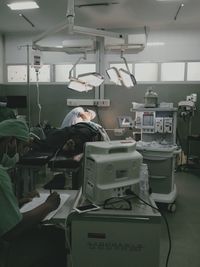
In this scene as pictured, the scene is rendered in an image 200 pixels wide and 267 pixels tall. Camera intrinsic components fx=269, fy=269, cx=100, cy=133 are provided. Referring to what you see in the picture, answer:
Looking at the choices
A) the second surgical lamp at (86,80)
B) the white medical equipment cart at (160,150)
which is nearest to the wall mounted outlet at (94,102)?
the second surgical lamp at (86,80)

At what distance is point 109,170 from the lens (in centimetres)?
151

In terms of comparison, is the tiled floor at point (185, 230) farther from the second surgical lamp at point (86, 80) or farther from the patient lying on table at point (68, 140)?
the second surgical lamp at point (86, 80)

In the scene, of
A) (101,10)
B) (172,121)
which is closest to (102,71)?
(101,10)

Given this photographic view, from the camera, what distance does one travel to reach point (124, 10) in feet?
15.3

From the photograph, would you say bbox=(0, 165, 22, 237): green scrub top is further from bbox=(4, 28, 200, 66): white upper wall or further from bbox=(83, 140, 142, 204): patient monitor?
bbox=(4, 28, 200, 66): white upper wall

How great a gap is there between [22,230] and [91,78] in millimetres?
2833

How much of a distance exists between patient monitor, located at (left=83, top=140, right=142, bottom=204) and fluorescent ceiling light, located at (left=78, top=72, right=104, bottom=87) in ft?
7.64

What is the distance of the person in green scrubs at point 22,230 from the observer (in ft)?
4.15

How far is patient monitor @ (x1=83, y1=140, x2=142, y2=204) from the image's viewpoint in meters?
1.50

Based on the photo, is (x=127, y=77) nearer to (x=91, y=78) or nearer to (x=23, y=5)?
(x=91, y=78)

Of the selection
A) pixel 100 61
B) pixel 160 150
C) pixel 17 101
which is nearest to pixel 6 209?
pixel 160 150

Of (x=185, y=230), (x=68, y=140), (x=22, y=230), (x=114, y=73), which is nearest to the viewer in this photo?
(x=22, y=230)

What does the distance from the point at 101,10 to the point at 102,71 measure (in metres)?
1.37

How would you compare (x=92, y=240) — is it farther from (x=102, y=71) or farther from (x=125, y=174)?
(x=102, y=71)
